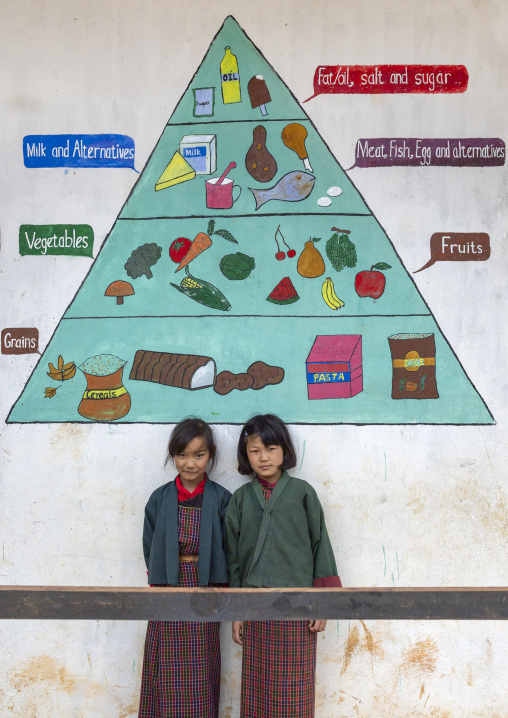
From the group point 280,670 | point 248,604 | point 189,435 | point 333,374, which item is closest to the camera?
point 248,604

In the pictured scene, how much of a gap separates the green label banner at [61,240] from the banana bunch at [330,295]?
1.04 metres

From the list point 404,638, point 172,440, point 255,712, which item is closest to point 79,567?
point 172,440

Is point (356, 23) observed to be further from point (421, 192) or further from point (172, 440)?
point (172, 440)

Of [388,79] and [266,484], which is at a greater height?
[388,79]

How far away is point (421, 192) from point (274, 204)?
0.65m

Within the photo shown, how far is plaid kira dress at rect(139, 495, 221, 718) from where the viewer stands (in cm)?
250

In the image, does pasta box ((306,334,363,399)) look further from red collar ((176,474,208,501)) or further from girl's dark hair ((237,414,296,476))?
red collar ((176,474,208,501))

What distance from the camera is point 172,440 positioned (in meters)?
2.60

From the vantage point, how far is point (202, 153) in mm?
2854

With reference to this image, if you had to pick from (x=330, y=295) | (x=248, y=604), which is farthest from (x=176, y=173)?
(x=248, y=604)

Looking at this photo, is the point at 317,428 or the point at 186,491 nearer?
the point at 186,491

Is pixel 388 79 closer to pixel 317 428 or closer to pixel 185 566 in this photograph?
pixel 317 428

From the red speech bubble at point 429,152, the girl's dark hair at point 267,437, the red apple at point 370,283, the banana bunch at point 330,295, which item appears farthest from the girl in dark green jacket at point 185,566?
the red speech bubble at point 429,152

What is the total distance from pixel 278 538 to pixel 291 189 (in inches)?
58.3
